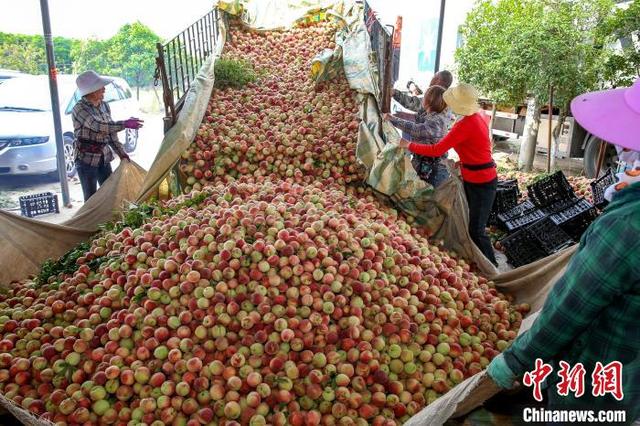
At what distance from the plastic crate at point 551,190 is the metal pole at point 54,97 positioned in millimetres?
5758

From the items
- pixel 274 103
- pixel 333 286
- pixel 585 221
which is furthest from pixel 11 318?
pixel 585 221

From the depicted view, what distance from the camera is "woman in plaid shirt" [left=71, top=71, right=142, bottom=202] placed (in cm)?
452

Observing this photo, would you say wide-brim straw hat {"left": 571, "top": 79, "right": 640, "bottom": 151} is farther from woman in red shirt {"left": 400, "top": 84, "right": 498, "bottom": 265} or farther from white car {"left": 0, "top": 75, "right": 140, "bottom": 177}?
white car {"left": 0, "top": 75, "right": 140, "bottom": 177}

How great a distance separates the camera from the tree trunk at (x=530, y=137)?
769cm

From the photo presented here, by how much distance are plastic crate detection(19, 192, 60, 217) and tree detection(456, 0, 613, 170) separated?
6.59m

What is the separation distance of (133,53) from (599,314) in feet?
28.8

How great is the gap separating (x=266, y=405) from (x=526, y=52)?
21.7 feet

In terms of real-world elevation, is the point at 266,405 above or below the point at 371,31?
below

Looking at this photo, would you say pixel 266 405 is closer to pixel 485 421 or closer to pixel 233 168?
pixel 485 421

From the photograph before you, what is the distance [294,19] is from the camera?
274 inches

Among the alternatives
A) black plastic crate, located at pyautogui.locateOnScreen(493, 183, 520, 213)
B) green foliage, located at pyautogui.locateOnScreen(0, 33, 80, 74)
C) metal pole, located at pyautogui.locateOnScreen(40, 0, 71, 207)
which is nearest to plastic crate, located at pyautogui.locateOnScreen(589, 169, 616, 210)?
black plastic crate, located at pyautogui.locateOnScreen(493, 183, 520, 213)

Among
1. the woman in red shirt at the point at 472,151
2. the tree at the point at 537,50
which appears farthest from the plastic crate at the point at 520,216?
the tree at the point at 537,50

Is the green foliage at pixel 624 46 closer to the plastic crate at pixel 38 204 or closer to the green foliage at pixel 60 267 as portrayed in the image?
the green foliage at pixel 60 267

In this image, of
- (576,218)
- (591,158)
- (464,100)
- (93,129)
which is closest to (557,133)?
(591,158)
